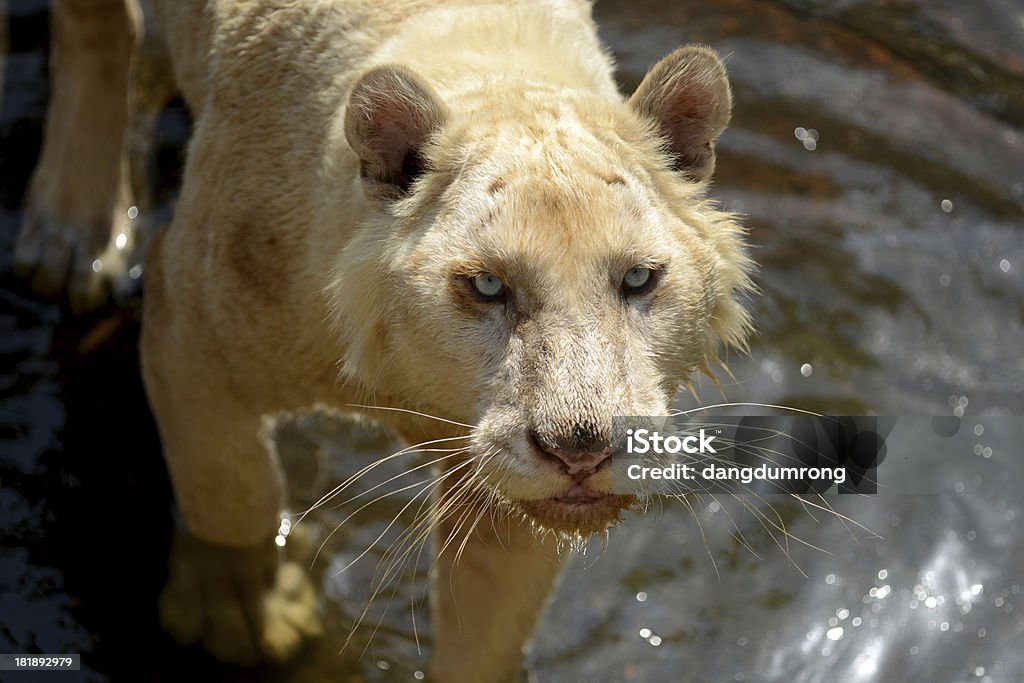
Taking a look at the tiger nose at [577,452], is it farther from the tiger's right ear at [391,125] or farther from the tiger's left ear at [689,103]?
the tiger's left ear at [689,103]

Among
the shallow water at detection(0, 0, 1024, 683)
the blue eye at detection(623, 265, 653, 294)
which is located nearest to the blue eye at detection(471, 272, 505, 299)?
the blue eye at detection(623, 265, 653, 294)

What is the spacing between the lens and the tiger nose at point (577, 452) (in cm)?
319

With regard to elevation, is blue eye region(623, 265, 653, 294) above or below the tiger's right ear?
below

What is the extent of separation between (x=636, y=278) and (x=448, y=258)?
1.72 ft

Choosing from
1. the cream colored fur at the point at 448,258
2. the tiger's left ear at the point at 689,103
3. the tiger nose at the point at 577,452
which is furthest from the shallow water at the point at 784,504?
the tiger nose at the point at 577,452

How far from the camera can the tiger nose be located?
3.19 metres

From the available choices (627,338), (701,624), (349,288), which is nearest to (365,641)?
(701,624)

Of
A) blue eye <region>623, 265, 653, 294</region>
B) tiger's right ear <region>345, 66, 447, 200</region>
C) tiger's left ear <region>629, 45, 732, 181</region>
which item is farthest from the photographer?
tiger's left ear <region>629, 45, 732, 181</region>

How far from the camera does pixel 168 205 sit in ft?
23.0

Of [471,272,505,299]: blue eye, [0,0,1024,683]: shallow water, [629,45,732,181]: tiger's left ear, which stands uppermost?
[629,45,732,181]: tiger's left ear

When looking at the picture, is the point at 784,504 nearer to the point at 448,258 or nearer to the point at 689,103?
the point at 689,103

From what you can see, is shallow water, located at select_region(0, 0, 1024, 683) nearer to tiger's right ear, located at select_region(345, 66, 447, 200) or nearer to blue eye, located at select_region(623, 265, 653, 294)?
blue eye, located at select_region(623, 265, 653, 294)

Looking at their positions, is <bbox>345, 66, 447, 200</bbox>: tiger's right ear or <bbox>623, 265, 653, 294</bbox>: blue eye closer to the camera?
<bbox>623, 265, 653, 294</bbox>: blue eye

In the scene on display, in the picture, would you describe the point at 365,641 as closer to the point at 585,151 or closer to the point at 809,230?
the point at 585,151
